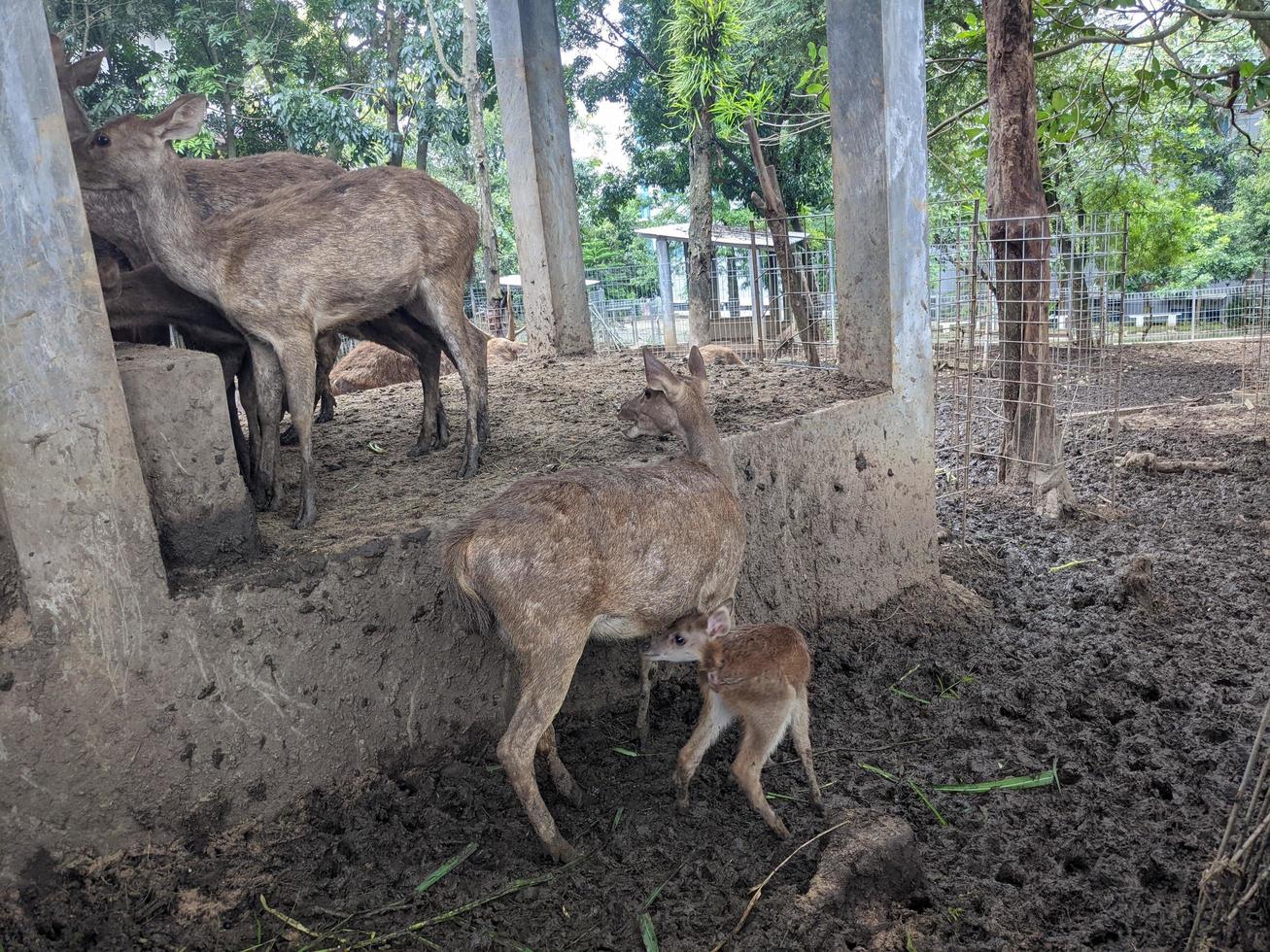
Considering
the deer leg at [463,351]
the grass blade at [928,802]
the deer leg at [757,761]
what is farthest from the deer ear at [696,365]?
the grass blade at [928,802]

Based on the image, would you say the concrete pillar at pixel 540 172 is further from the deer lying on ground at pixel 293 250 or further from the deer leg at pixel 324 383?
the deer lying on ground at pixel 293 250

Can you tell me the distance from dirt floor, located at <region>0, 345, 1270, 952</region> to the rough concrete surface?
0.98m

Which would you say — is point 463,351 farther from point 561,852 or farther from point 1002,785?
point 1002,785

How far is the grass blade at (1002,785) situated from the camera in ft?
12.8

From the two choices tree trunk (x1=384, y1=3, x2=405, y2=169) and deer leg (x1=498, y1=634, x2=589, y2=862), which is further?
tree trunk (x1=384, y1=3, x2=405, y2=169)

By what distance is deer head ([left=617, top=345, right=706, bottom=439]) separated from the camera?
177 inches

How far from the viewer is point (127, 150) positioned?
462 cm

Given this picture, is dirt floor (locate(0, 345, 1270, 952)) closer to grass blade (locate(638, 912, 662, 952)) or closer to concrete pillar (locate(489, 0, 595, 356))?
grass blade (locate(638, 912, 662, 952))

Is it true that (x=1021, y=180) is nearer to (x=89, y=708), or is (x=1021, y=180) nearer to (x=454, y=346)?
(x=454, y=346)

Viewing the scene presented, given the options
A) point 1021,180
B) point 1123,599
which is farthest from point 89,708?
point 1021,180

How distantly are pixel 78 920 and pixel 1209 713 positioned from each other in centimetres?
444

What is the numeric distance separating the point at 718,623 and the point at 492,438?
2238 mm

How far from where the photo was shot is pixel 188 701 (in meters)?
3.49

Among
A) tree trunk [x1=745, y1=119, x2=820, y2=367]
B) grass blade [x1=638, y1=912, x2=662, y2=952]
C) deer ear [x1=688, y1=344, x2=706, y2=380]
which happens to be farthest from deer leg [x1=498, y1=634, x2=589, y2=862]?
tree trunk [x1=745, y1=119, x2=820, y2=367]
